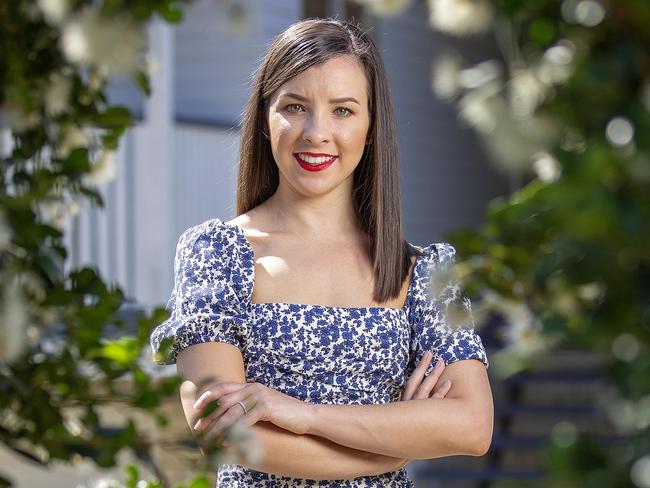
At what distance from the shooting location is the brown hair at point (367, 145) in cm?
263

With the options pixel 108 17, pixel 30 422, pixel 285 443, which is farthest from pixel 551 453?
pixel 285 443

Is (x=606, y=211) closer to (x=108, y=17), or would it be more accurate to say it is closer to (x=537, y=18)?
(x=537, y=18)

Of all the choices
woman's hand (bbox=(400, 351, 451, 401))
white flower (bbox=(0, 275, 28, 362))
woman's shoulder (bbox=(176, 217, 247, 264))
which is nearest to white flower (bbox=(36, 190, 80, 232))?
white flower (bbox=(0, 275, 28, 362))

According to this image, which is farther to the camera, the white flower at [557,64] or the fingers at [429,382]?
the fingers at [429,382]

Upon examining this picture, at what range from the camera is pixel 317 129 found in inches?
98.5

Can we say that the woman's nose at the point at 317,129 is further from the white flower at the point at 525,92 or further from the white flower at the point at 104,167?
the white flower at the point at 525,92

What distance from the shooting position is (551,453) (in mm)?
676

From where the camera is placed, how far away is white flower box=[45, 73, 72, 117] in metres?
1.08

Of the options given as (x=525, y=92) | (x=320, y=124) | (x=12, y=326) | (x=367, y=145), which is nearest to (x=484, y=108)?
(x=525, y=92)

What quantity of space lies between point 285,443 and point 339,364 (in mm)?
295

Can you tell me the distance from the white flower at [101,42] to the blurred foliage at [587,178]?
0.29m

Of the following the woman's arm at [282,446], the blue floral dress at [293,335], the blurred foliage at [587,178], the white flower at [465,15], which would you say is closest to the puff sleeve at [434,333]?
the blue floral dress at [293,335]

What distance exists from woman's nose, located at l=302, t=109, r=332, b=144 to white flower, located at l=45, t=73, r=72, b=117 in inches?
55.2

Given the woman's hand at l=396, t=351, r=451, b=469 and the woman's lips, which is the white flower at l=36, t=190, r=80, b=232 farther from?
the woman's hand at l=396, t=351, r=451, b=469
